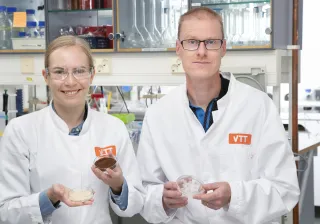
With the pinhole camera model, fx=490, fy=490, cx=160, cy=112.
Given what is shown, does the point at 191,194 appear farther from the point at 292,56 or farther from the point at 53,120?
the point at 292,56

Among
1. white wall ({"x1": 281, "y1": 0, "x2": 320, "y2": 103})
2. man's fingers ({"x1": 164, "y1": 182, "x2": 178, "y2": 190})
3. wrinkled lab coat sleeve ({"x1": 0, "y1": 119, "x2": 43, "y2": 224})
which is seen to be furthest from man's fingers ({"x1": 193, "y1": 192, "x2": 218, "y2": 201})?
white wall ({"x1": 281, "y1": 0, "x2": 320, "y2": 103})

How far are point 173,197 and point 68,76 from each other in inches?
24.4

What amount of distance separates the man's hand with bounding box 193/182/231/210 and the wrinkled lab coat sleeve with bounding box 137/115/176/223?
0.21 metres

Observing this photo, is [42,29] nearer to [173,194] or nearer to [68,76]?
[68,76]

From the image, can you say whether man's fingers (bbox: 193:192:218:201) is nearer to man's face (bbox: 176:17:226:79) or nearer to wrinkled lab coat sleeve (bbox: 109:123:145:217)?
wrinkled lab coat sleeve (bbox: 109:123:145:217)

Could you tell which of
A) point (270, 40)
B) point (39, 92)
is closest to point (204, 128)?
point (270, 40)

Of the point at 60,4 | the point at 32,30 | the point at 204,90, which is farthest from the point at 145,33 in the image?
the point at 204,90

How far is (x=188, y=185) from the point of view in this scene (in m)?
1.87

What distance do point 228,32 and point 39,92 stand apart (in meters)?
1.62

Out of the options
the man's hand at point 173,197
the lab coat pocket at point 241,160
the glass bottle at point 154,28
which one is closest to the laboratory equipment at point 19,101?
the glass bottle at point 154,28

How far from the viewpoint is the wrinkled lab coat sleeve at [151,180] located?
1958 millimetres

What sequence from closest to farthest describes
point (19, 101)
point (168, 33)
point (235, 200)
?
point (235, 200), point (168, 33), point (19, 101)

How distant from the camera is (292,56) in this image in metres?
2.93

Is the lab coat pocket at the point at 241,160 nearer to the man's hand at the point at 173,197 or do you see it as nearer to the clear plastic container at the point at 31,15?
the man's hand at the point at 173,197
